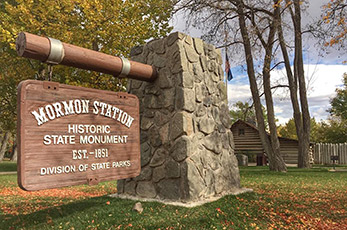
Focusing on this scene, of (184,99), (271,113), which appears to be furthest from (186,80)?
(271,113)

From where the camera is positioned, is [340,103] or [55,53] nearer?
[55,53]

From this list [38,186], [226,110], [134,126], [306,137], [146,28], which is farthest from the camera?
[306,137]

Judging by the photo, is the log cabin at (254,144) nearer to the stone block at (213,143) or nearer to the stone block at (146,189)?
the stone block at (213,143)

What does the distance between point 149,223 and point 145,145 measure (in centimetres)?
185

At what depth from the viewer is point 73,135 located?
13.1ft

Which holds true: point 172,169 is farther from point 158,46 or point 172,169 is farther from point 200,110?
point 158,46

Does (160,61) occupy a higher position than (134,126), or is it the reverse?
(160,61)

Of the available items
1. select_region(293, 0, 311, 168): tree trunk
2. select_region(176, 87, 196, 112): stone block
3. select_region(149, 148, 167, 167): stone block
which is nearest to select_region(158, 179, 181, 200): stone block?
select_region(149, 148, 167, 167): stone block

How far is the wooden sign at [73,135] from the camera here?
3568mm

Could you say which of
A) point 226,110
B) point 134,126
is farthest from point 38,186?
point 226,110

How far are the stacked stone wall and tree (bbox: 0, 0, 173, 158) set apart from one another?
8.09 metres

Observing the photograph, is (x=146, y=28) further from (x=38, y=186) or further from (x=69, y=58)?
(x=38, y=186)

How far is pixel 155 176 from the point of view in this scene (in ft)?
18.2

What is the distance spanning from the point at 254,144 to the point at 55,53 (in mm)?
24554
